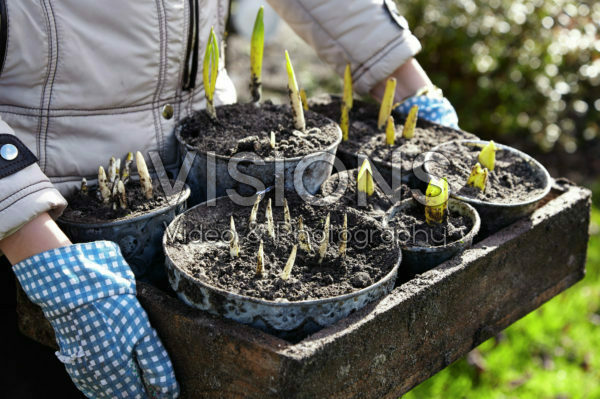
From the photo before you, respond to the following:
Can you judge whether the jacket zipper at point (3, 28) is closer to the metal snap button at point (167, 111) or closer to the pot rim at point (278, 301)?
the metal snap button at point (167, 111)

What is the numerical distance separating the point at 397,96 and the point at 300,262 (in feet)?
3.12

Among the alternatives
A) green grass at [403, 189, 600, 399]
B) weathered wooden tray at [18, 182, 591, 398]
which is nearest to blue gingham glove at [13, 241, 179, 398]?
weathered wooden tray at [18, 182, 591, 398]

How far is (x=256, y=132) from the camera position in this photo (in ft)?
5.41

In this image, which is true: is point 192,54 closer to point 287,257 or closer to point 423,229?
point 287,257

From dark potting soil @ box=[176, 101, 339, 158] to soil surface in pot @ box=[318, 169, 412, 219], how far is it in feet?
0.37

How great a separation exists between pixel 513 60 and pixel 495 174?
2.26 metres

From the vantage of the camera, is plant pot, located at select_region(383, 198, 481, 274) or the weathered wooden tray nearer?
the weathered wooden tray

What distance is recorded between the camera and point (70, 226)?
4.62 feet

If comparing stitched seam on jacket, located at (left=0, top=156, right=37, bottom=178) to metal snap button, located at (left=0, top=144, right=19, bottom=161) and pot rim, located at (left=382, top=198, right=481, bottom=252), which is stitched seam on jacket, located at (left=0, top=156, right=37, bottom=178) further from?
pot rim, located at (left=382, top=198, right=481, bottom=252)

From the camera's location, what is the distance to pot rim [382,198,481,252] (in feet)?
4.71

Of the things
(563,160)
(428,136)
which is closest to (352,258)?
(428,136)

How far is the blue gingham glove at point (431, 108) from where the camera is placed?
80.9 inches

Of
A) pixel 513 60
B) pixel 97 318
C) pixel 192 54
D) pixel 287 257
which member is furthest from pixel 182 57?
pixel 513 60

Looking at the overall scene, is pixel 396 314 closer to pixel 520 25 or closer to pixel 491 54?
pixel 491 54
